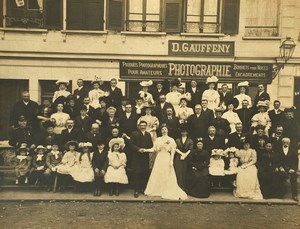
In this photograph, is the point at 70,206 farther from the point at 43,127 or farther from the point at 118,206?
the point at 43,127

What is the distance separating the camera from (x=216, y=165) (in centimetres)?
598

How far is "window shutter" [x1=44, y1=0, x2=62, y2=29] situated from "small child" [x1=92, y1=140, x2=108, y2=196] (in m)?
2.19

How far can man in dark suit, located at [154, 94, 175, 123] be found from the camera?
20.4 ft

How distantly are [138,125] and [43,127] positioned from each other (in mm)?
1522

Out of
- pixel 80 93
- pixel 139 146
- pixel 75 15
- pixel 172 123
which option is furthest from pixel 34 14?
pixel 172 123

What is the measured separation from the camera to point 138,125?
19.6ft

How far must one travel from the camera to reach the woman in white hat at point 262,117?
20.2ft

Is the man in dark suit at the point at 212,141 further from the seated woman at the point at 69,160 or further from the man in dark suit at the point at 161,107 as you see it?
the seated woman at the point at 69,160

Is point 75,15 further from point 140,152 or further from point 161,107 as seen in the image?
point 140,152

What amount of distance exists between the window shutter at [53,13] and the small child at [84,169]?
83.5 inches

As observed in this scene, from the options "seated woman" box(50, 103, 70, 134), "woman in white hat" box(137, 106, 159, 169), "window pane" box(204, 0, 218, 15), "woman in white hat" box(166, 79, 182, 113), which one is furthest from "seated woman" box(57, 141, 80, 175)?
"window pane" box(204, 0, 218, 15)

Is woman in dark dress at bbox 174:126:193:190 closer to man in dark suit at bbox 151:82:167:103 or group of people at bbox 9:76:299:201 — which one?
group of people at bbox 9:76:299:201

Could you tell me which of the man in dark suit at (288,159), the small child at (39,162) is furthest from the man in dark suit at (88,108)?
the man in dark suit at (288,159)

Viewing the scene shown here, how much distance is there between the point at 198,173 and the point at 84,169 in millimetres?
1756
